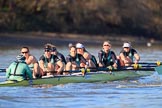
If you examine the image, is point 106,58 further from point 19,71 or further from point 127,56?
point 19,71

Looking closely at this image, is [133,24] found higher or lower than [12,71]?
higher

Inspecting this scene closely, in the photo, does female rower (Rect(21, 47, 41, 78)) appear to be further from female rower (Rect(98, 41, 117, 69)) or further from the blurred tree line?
the blurred tree line

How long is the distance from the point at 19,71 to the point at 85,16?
3900cm

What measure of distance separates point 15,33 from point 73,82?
30.5 m

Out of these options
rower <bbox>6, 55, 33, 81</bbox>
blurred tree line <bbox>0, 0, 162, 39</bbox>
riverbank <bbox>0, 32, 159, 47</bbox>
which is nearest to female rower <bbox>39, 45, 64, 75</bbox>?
rower <bbox>6, 55, 33, 81</bbox>

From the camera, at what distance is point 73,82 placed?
24.6m

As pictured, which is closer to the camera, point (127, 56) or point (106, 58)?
point (106, 58)

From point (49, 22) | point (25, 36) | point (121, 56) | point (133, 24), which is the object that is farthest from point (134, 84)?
point (133, 24)

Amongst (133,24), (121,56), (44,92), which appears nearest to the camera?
(44,92)

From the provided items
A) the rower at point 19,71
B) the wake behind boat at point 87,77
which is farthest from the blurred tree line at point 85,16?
the rower at point 19,71

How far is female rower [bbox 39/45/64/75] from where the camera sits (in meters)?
24.9

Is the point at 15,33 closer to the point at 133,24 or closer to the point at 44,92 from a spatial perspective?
the point at 133,24

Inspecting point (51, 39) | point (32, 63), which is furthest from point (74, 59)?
point (51, 39)

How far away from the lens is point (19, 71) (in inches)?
893
